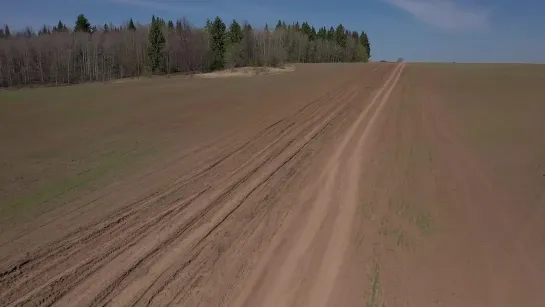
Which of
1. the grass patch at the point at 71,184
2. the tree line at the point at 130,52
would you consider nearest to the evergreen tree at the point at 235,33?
the tree line at the point at 130,52

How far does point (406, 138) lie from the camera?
519 inches

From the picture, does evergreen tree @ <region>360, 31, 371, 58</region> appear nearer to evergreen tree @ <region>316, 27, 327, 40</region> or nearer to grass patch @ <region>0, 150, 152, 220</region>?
evergreen tree @ <region>316, 27, 327, 40</region>

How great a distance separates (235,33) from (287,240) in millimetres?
93047

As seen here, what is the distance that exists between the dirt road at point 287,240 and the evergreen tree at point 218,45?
78604 mm

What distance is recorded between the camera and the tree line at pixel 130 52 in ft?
251

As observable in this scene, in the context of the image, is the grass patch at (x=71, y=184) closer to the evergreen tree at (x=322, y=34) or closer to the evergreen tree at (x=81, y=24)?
the evergreen tree at (x=81, y=24)

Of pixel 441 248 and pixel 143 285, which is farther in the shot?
pixel 441 248

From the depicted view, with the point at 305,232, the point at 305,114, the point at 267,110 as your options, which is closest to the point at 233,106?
the point at 267,110

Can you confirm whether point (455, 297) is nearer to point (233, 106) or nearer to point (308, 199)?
point (308, 199)

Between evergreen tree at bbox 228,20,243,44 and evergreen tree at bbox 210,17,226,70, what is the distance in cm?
223

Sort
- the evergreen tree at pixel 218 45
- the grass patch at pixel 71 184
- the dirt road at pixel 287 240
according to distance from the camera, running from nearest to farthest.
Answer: the dirt road at pixel 287 240
the grass patch at pixel 71 184
the evergreen tree at pixel 218 45

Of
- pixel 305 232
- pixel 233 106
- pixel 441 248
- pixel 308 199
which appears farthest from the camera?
pixel 233 106

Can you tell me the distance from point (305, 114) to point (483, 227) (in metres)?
11.1

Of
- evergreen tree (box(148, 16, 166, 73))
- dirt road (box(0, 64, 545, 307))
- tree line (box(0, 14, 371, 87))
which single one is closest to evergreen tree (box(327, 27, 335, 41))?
tree line (box(0, 14, 371, 87))
